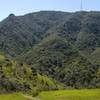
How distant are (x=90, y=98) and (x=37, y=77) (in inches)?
2133

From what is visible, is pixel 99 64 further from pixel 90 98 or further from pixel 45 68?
pixel 90 98

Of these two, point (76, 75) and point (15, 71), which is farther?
point (76, 75)

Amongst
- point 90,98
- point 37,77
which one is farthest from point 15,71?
point 90,98

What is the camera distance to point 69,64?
191750mm

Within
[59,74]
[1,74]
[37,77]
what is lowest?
[59,74]

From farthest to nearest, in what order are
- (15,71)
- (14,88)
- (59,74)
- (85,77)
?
(59,74) → (85,77) → (15,71) → (14,88)

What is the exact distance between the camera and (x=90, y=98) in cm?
7788

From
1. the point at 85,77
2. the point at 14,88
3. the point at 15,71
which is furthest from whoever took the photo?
the point at 85,77

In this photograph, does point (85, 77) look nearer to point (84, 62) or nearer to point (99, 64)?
point (84, 62)

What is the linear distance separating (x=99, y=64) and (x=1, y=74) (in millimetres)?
133048

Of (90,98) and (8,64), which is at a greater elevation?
(8,64)

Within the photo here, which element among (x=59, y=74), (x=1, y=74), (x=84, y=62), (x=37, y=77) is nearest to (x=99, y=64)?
(x=84, y=62)

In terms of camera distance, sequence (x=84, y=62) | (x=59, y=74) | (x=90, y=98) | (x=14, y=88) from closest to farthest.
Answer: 1. (x=90, y=98)
2. (x=14, y=88)
3. (x=59, y=74)
4. (x=84, y=62)

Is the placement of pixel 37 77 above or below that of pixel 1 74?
below
